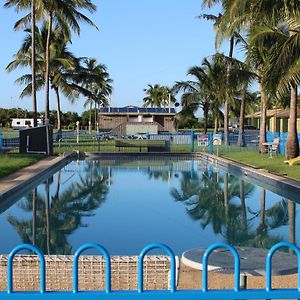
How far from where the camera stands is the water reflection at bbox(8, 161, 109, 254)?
9.30 m

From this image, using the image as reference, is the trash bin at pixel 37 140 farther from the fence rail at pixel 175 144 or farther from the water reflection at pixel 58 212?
the water reflection at pixel 58 212

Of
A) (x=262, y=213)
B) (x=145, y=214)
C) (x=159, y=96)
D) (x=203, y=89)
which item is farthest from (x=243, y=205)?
(x=159, y=96)

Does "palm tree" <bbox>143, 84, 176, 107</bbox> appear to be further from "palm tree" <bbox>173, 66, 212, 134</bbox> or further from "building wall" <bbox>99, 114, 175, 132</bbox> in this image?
"palm tree" <bbox>173, 66, 212, 134</bbox>

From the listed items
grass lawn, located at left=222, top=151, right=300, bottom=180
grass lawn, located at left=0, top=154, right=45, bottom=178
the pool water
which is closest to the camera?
the pool water

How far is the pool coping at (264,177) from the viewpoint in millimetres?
14452

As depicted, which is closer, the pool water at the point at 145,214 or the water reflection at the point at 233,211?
the pool water at the point at 145,214

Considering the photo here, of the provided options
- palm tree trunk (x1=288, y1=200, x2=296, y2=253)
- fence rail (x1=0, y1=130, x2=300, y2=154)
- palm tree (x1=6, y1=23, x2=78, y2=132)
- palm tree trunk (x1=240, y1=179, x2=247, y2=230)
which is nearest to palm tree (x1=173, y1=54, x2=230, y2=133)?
fence rail (x1=0, y1=130, x2=300, y2=154)

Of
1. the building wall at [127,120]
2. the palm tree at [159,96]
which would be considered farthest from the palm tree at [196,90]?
the palm tree at [159,96]

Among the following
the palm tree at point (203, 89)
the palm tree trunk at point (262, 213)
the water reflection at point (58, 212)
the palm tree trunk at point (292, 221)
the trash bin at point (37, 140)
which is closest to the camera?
the water reflection at point (58, 212)

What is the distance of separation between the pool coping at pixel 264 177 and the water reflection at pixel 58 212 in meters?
4.95

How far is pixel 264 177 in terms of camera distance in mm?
17203

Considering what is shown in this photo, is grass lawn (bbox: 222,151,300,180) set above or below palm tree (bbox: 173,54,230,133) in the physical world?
below

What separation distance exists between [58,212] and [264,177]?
7.61 m

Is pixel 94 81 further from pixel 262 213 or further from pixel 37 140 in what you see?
pixel 262 213
